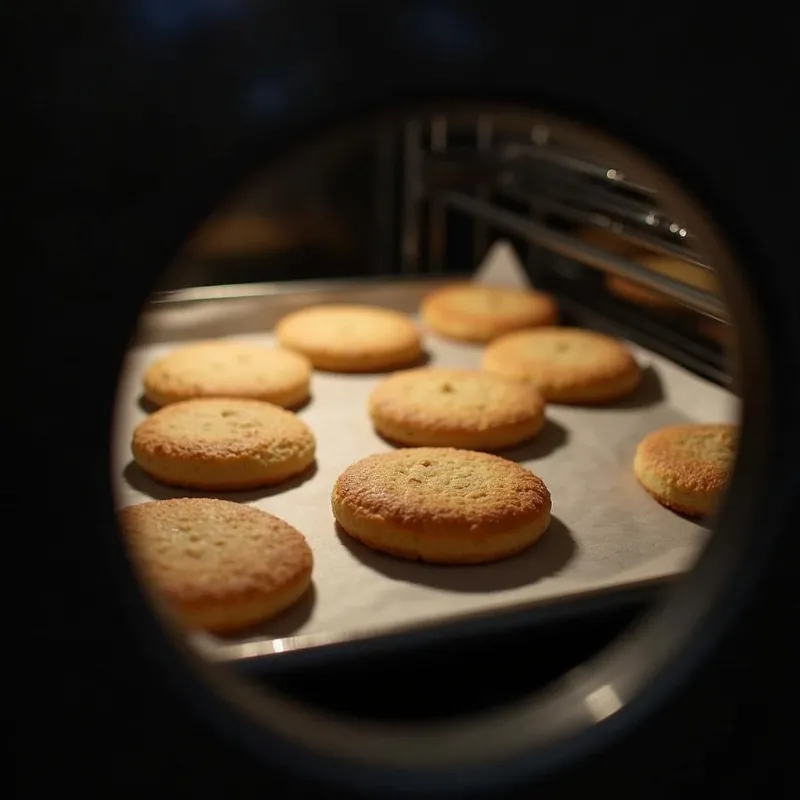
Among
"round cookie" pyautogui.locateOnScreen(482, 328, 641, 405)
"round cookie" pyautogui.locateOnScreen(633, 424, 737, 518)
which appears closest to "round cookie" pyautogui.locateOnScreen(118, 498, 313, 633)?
"round cookie" pyautogui.locateOnScreen(633, 424, 737, 518)

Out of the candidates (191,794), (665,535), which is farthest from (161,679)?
(665,535)

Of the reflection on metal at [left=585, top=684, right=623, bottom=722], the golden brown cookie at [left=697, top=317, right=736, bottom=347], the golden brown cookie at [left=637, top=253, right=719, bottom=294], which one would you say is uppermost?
the golden brown cookie at [left=637, top=253, right=719, bottom=294]

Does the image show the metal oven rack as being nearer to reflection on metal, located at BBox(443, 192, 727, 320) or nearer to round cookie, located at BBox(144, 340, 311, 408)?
reflection on metal, located at BBox(443, 192, 727, 320)

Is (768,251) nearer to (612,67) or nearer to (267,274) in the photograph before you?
(612,67)

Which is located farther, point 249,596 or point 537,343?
point 537,343

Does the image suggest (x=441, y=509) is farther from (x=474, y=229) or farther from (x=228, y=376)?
(x=474, y=229)

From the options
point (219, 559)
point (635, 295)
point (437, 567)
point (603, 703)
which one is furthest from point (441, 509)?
point (635, 295)
